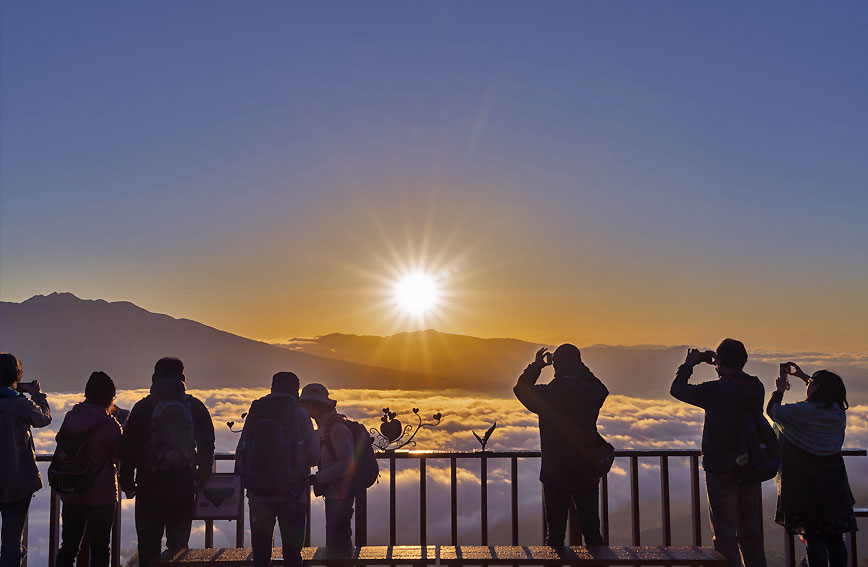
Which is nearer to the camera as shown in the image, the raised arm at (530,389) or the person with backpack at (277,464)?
the person with backpack at (277,464)

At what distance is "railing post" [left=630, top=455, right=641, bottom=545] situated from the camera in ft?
20.5

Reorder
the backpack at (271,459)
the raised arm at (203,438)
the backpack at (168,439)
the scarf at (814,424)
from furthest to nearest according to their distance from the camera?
the scarf at (814,424) → the raised arm at (203,438) → the backpack at (168,439) → the backpack at (271,459)

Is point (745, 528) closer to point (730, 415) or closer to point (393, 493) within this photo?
point (730, 415)

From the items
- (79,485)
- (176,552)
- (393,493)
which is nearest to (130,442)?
(79,485)

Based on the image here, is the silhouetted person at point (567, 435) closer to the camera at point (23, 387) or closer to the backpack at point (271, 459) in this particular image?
the backpack at point (271, 459)

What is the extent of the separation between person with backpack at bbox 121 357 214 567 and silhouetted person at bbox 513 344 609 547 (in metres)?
2.42

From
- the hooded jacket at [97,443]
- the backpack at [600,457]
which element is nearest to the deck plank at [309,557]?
the hooded jacket at [97,443]

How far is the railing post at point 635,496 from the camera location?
20.5ft

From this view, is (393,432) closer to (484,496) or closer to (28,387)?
(484,496)

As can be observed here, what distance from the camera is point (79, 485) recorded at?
16.2 feet

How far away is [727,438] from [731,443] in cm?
4

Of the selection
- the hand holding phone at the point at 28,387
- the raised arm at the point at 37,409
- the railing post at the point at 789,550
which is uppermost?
the hand holding phone at the point at 28,387

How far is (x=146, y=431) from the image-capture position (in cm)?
498

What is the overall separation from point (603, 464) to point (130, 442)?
3454 millimetres
